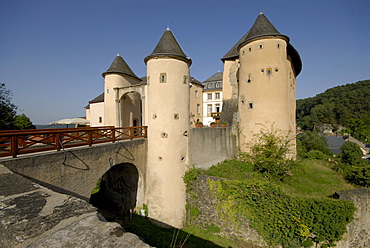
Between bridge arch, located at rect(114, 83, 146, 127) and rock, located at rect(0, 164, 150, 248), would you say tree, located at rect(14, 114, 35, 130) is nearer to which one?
bridge arch, located at rect(114, 83, 146, 127)

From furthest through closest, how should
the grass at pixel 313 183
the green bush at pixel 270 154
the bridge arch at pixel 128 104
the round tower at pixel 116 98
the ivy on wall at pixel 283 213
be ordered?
the round tower at pixel 116 98, the bridge arch at pixel 128 104, the green bush at pixel 270 154, the grass at pixel 313 183, the ivy on wall at pixel 283 213

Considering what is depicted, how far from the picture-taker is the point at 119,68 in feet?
49.2

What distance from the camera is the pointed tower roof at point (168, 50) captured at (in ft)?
31.5

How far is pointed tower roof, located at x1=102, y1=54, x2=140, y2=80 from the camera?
14674mm

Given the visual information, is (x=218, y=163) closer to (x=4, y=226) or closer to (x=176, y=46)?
(x=176, y=46)

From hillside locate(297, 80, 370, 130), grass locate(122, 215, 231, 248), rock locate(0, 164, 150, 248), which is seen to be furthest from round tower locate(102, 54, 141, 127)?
Result: hillside locate(297, 80, 370, 130)

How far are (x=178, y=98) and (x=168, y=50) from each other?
2891 millimetres

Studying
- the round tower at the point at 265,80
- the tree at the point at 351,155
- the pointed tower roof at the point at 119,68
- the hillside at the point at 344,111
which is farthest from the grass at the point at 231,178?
the hillside at the point at 344,111

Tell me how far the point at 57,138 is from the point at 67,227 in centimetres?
485

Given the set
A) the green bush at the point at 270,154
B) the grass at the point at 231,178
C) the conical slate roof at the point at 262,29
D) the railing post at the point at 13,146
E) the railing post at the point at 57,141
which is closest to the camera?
the railing post at the point at 13,146

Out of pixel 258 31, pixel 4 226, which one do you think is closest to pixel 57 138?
pixel 4 226

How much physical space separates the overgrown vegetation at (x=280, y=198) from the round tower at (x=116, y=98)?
8.27 m

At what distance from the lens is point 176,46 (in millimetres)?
10133

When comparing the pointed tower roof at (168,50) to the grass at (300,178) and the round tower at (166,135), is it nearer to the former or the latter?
the round tower at (166,135)
